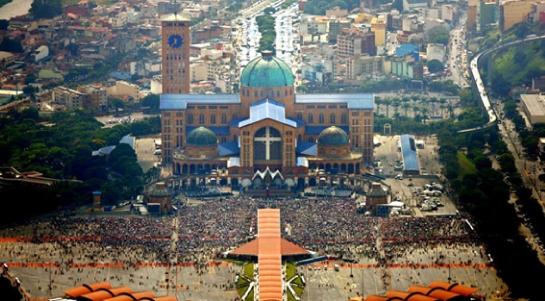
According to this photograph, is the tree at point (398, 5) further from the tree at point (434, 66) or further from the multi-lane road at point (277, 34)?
the tree at point (434, 66)

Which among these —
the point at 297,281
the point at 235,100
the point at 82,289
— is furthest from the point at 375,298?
the point at 235,100

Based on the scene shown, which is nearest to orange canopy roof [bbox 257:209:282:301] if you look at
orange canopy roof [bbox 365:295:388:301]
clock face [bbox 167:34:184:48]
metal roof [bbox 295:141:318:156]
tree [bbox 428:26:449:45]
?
orange canopy roof [bbox 365:295:388:301]

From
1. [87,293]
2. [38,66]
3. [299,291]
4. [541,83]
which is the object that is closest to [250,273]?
[299,291]

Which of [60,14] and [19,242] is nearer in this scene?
[19,242]

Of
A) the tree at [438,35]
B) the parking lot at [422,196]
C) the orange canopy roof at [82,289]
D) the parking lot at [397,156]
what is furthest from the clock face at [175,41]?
the orange canopy roof at [82,289]

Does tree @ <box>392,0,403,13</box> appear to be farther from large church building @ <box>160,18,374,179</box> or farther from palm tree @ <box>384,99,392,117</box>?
→ large church building @ <box>160,18,374,179</box>

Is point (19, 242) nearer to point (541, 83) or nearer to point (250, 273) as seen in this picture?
point (250, 273)

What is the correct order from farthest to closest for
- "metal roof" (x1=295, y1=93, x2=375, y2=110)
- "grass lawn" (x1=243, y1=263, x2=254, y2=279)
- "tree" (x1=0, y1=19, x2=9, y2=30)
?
"tree" (x1=0, y1=19, x2=9, y2=30) < "metal roof" (x1=295, y1=93, x2=375, y2=110) < "grass lawn" (x1=243, y1=263, x2=254, y2=279)
